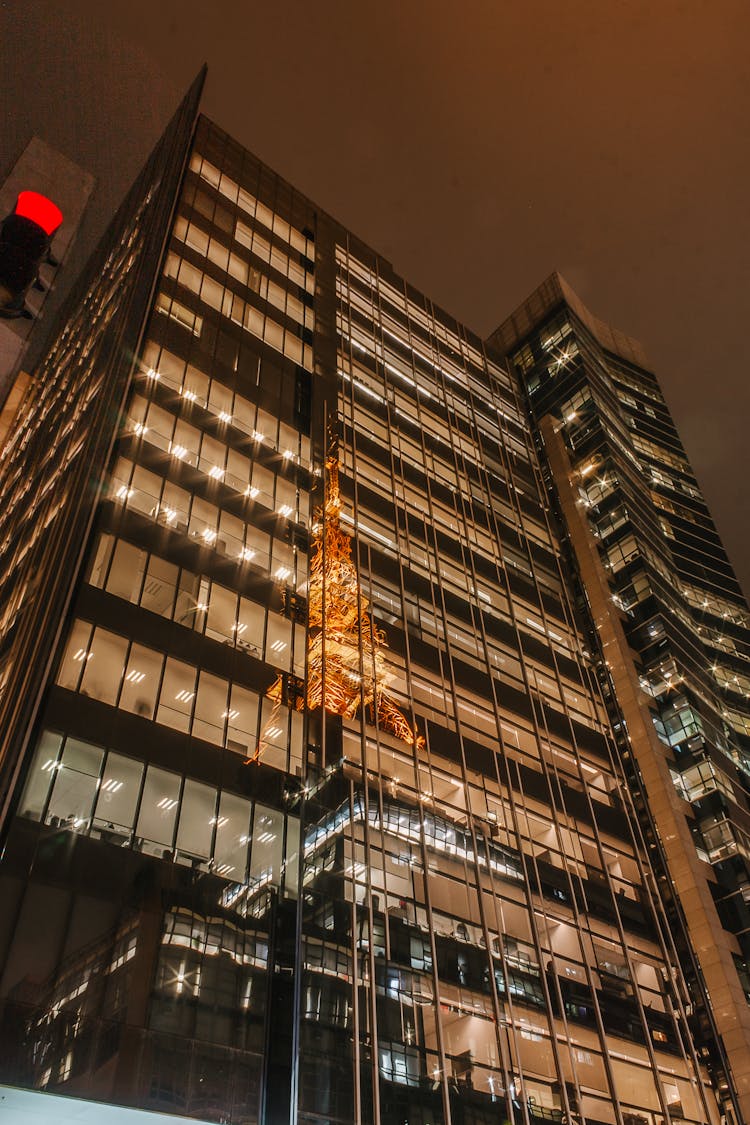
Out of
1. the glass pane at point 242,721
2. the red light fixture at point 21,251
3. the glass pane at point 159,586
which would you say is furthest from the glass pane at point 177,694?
the red light fixture at point 21,251

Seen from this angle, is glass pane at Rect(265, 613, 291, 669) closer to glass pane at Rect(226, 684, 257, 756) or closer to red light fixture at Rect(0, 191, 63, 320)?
glass pane at Rect(226, 684, 257, 756)

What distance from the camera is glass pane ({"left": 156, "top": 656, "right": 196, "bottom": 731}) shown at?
84.2ft

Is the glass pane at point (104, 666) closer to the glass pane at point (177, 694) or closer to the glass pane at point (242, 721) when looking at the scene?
the glass pane at point (177, 694)

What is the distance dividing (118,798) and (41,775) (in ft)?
6.79

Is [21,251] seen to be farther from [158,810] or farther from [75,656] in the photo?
[75,656]

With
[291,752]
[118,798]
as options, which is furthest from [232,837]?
[291,752]

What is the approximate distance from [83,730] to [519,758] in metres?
20.2

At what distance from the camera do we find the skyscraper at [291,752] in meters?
21.0

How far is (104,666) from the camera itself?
25.4m

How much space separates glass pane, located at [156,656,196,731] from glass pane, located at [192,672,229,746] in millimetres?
280

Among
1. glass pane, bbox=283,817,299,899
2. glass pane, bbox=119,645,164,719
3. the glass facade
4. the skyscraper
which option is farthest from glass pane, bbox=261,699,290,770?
the glass facade

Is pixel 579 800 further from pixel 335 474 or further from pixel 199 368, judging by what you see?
pixel 199 368

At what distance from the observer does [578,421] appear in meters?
62.8

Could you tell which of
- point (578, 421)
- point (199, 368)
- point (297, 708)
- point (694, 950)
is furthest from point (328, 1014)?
point (578, 421)
